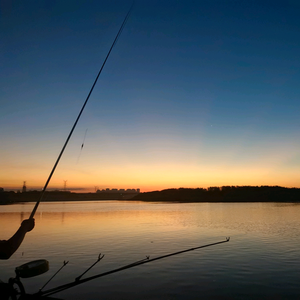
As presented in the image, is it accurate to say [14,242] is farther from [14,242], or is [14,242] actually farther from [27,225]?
[27,225]

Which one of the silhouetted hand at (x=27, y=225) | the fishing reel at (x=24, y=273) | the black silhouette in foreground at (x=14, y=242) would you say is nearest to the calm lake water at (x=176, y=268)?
the fishing reel at (x=24, y=273)

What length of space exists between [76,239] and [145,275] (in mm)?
15918

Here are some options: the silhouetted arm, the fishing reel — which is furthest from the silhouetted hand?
the fishing reel

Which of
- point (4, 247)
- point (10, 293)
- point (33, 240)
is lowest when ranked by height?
point (33, 240)

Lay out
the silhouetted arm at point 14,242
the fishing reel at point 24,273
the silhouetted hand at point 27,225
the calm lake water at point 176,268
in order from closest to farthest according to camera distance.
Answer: the silhouetted arm at point 14,242, the silhouetted hand at point 27,225, the fishing reel at point 24,273, the calm lake water at point 176,268

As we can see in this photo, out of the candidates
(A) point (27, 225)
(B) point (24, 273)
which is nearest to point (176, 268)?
(B) point (24, 273)

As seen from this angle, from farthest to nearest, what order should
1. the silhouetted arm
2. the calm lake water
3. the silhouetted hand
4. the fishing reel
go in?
the calm lake water < the fishing reel < the silhouetted hand < the silhouetted arm

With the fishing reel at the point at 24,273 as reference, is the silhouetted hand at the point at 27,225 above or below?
above

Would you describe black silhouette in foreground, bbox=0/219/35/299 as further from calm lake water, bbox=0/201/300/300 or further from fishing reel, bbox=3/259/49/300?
calm lake water, bbox=0/201/300/300

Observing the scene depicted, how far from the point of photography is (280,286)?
513 inches

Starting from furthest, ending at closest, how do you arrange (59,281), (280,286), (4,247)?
(59,281)
(280,286)
(4,247)

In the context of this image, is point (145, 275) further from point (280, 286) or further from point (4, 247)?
point (4, 247)

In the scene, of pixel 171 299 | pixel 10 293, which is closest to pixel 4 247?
pixel 10 293

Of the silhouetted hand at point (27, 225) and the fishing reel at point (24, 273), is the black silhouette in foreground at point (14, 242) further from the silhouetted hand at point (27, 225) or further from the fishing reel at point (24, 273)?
the fishing reel at point (24, 273)
